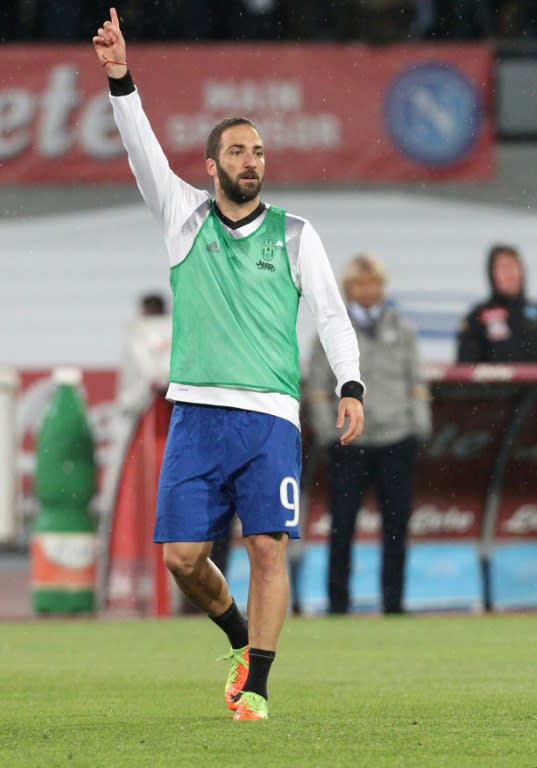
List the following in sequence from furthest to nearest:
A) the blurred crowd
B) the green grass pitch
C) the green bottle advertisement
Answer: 1. the blurred crowd
2. the green bottle advertisement
3. the green grass pitch

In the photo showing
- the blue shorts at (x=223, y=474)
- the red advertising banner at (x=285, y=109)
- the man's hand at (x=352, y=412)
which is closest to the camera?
the man's hand at (x=352, y=412)

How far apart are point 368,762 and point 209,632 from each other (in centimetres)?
681

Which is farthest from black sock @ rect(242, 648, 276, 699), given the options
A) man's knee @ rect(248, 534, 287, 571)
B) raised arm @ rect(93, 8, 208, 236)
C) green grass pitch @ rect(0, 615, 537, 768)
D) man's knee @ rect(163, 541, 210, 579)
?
raised arm @ rect(93, 8, 208, 236)

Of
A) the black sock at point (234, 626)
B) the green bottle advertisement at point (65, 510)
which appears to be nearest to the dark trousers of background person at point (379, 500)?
the green bottle advertisement at point (65, 510)

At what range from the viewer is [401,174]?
2231 centimetres

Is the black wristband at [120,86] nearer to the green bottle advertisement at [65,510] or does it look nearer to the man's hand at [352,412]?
the man's hand at [352,412]

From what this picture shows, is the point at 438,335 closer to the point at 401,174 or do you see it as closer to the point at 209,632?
the point at 401,174

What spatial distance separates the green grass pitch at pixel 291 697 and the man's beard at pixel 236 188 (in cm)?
184

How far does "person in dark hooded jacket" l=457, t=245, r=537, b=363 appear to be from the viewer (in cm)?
1491

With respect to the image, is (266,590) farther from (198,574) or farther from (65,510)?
(65,510)

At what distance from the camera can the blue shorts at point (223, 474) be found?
7.36 meters

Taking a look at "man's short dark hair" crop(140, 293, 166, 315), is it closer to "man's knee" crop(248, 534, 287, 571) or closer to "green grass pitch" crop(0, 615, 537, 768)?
"green grass pitch" crop(0, 615, 537, 768)

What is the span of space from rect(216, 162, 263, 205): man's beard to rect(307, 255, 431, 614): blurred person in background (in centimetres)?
630

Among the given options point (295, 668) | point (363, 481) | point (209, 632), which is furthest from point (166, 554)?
point (363, 481)
